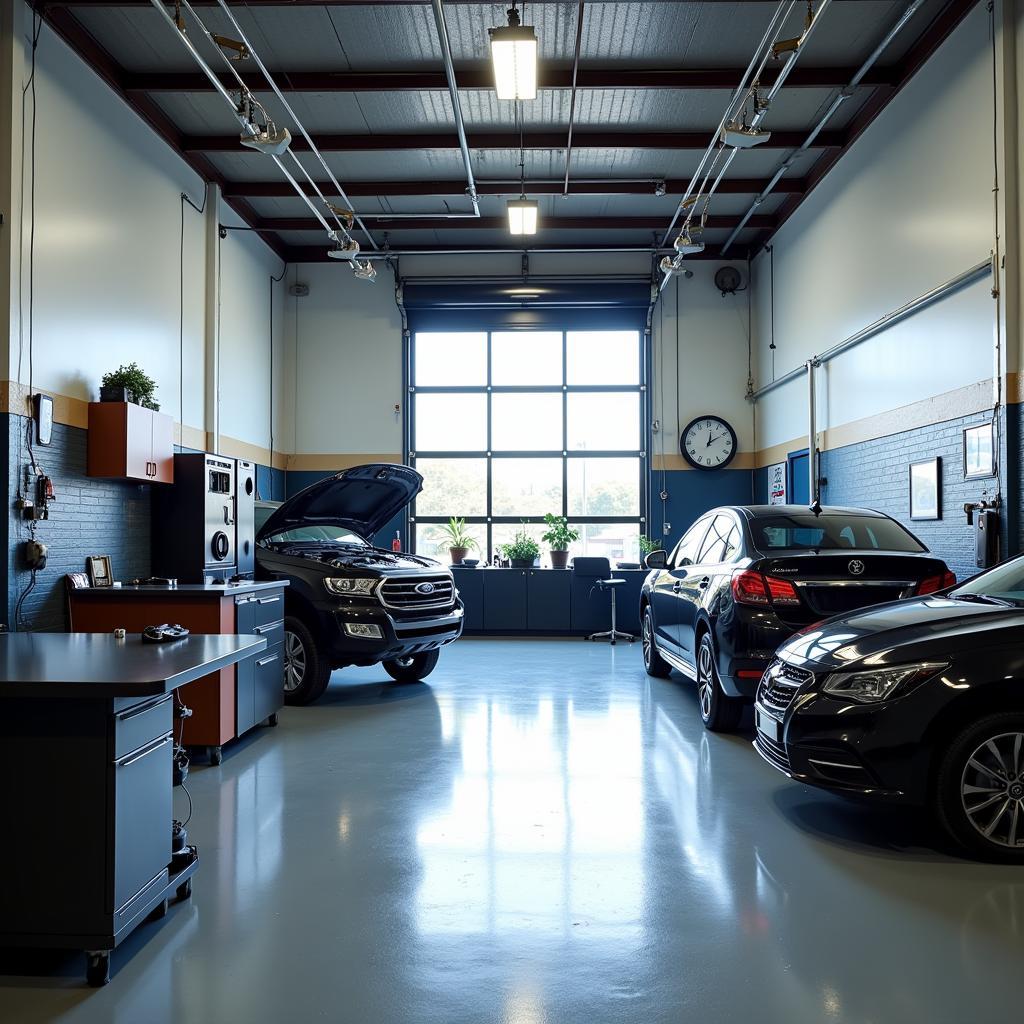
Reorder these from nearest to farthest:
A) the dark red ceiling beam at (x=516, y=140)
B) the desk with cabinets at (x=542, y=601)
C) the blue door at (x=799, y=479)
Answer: the dark red ceiling beam at (x=516, y=140)
the blue door at (x=799, y=479)
the desk with cabinets at (x=542, y=601)

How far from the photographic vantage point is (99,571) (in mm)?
6152

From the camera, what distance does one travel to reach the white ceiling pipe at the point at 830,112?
6.43m

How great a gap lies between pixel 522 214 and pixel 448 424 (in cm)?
401

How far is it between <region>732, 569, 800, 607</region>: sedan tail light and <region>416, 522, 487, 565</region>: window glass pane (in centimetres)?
742

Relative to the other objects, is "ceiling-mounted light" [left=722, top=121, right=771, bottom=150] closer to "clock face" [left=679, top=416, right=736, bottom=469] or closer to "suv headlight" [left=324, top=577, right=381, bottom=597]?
"suv headlight" [left=324, top=577, right=381, bottom=597]

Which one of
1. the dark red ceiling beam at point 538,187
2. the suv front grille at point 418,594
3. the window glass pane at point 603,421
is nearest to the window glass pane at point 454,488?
the window glass pane at point 603,421

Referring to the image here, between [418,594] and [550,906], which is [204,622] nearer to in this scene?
[418,594]

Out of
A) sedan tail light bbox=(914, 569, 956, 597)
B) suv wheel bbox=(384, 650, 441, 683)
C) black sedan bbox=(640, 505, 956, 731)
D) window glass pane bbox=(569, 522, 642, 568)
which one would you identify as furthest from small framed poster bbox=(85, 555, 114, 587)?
window glass pane bbox=(569, 522, 642, 568)

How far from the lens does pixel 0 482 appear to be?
17.4 feet

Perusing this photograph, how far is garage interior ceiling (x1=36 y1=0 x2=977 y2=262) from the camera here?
6.74 meters

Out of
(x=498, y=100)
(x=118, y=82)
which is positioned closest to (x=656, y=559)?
(x=498, y=100)

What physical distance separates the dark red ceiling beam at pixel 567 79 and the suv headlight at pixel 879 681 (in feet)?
19.4

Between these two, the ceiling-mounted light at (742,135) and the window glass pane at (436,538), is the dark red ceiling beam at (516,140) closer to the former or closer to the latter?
the ceiling-mounted light at (742,135)

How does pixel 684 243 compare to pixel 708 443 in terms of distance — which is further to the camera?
pixel 708 443
